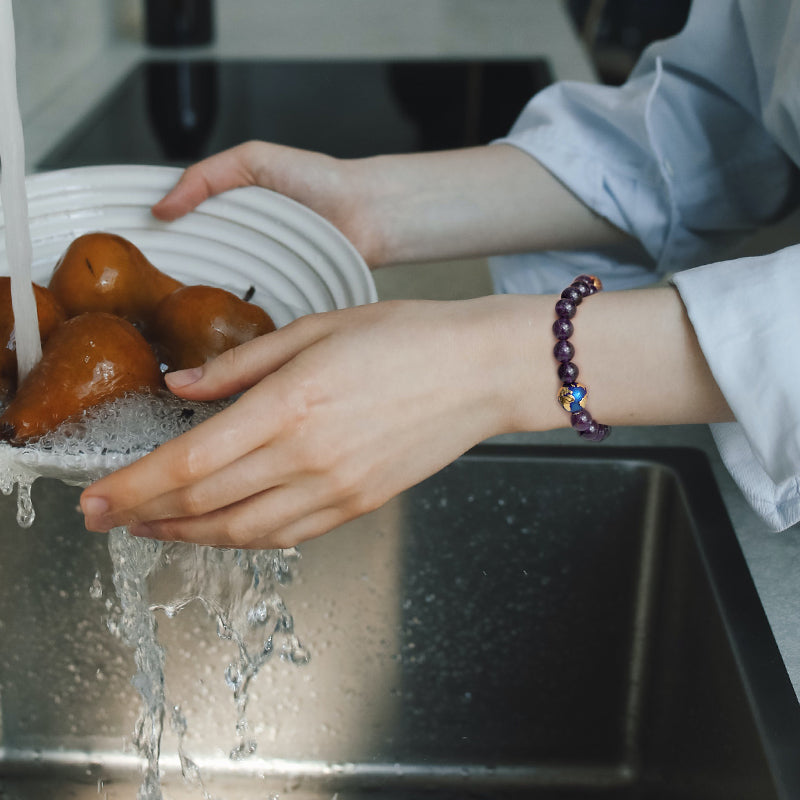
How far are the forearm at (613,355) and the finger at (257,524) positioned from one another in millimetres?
106

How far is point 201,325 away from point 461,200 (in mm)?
287

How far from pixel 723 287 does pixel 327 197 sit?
0.35 metres

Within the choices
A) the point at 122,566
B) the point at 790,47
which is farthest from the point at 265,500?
the point at 790,47

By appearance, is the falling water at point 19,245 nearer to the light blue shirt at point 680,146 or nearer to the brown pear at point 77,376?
the brown pear at point 77,376

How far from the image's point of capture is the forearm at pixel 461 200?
706 millimetres

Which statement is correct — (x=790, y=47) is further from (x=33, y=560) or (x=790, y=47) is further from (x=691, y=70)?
(x=33, y=560)

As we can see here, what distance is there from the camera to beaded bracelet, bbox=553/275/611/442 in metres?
0.44

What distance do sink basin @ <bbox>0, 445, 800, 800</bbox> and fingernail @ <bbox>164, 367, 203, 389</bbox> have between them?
245 mm

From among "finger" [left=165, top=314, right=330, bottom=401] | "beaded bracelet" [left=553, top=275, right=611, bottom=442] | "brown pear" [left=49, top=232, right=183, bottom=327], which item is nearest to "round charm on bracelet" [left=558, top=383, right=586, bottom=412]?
"beaded bracelet" [left=553, top=275, right=611, bottom=442]

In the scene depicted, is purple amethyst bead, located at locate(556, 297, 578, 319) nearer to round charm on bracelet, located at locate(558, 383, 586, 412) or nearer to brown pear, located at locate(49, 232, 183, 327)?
round charm on bracelet, located at locate(558, 383, 586, 412)

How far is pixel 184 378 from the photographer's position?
416mm

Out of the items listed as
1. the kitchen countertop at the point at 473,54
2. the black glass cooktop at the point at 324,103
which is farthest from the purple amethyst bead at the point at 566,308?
the black glass cooktop at the point at 324,103

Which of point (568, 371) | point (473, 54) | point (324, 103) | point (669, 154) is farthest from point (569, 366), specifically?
point (473, 54)

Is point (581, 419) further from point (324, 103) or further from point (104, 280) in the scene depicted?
point (324, 103)
